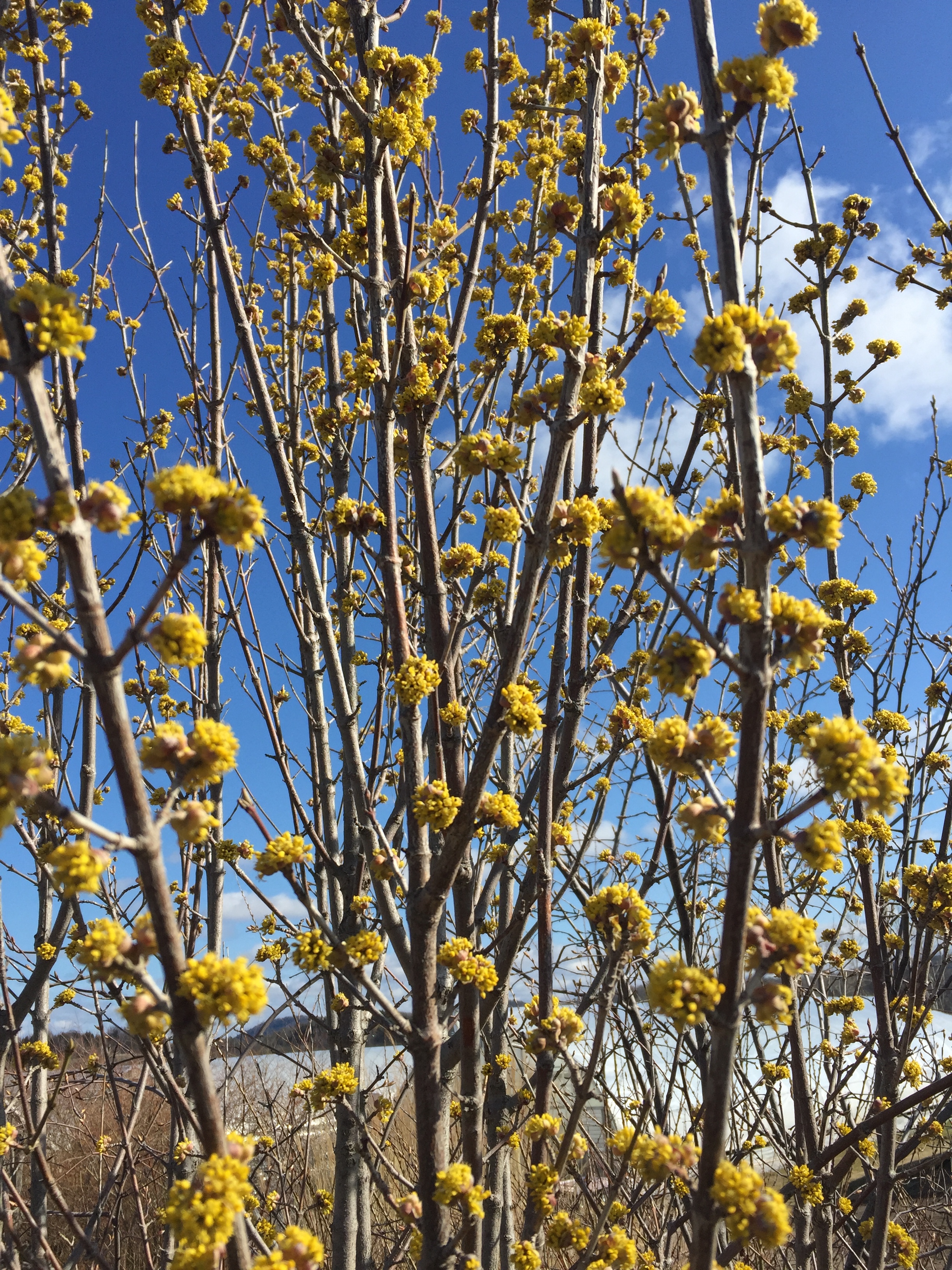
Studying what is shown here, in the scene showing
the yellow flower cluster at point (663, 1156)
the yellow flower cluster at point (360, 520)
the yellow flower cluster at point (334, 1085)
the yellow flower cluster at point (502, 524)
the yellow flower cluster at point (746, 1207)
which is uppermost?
the yellow flower cluster at point (360, 520)

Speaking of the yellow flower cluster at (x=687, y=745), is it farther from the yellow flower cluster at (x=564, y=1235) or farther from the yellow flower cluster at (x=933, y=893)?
the yellow flower cluster at (x=933, y=893)

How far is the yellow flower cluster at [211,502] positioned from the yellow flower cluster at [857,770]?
1147mm

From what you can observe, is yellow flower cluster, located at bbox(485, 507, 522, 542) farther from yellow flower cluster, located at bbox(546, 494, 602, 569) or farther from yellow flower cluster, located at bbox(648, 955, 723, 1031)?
yellow flower cluster, located at bbox(648, 955, 723, 1031)

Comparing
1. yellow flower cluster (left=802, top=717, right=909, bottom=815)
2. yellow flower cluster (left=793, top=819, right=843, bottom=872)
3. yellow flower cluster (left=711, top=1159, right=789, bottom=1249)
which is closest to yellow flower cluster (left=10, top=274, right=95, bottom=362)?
yellow flower cluster (left=802, top=717, right=909, bottom=815)

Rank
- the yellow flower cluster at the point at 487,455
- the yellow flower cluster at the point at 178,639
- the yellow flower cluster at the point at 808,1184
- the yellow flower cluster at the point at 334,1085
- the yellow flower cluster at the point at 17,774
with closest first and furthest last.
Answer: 1. the yellow flower cluster at the point at 17,774
2. the yellow flower cluster at the point at 178,639
3. the yellow flower cluster at the point at 487,455
4. the yellow flower cluster at the point at 334,1085
5. the yellow flower cluster at the point at 808,1184

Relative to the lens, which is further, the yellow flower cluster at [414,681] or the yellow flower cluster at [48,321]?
the yellow flower cluster at [414,681]

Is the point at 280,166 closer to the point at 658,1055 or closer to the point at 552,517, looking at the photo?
the point at 552,517

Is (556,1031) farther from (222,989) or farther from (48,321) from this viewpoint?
(48,321)

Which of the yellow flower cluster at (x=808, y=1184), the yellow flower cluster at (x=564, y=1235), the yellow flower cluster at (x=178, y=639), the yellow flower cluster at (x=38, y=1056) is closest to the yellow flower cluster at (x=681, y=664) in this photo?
the yellow flower cluster at (x=178, y=639)

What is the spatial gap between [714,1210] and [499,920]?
2182mm

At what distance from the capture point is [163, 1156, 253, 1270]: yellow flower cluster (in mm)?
1355

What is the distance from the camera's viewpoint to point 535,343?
2.40m

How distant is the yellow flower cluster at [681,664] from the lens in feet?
5.41

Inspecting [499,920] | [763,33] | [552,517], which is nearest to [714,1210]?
[552,517]
